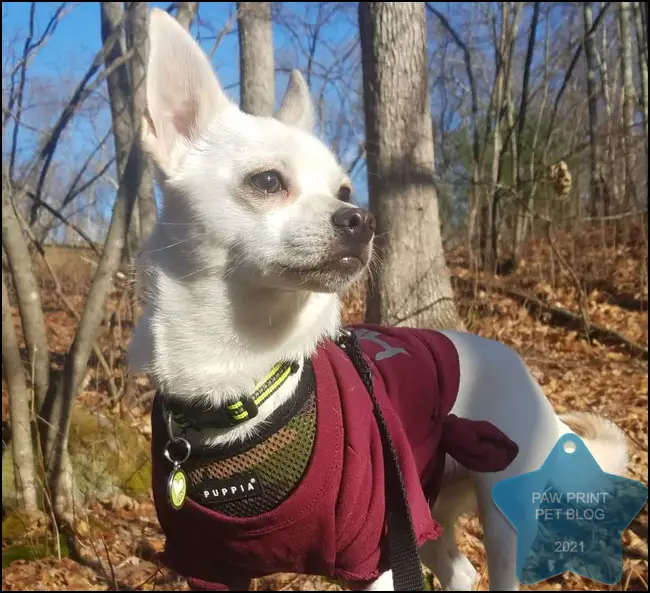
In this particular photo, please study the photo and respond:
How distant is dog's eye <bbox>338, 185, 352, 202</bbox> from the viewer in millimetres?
2021

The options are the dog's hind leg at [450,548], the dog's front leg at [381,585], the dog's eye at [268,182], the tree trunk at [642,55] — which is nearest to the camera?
the dog's eye at [268,182]

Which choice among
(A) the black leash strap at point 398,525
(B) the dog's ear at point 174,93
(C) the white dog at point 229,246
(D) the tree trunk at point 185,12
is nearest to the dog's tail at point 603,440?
(C) the white dog at point 229,246

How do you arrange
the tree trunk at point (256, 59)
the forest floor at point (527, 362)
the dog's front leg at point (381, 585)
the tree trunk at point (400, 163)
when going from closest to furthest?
the dog's front leg at point (381, 585) → the forest floor at point (527, 362) → the tree trunk at point (400, 163) → the tree trunk at point (256, 59)

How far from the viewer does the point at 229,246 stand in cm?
171

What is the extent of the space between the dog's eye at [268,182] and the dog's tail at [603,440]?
1486 mm

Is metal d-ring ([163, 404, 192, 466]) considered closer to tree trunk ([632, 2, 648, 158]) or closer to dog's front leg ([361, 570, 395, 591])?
dog's front leg ([361, 570, 395, 591])

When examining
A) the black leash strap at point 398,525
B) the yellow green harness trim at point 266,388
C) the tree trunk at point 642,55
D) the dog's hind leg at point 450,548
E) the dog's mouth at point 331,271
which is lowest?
the dog's hind leg at point 450,548

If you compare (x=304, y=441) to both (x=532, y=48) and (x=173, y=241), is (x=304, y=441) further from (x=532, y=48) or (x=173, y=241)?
(x=532, y=48)

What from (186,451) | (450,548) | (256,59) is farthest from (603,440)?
(256,59)

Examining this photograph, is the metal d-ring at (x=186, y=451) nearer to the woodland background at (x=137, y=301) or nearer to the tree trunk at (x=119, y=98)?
the woodland background at (x=137, y=301)

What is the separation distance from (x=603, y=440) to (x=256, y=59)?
7817mm

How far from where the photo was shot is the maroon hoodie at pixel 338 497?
5.19ft

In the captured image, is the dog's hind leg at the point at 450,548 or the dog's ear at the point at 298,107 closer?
the dog's ear at the point at 298,107

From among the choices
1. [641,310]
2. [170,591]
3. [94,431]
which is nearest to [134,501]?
[94,431]
